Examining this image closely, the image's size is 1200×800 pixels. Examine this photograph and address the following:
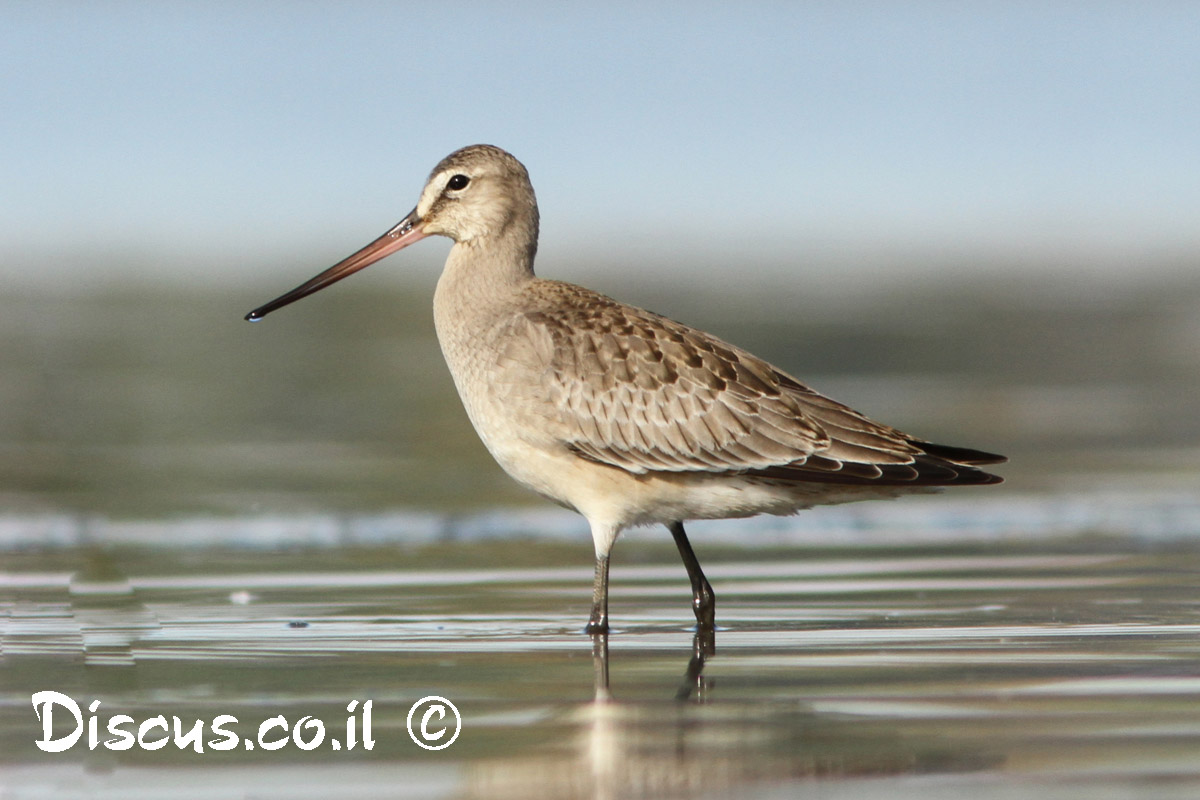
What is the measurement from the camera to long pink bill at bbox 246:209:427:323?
34.9 feet

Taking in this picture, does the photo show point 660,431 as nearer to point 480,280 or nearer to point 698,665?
point 480,280

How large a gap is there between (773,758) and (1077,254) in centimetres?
3120

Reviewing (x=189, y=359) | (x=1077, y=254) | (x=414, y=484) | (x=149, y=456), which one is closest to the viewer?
(x=414, y=484)

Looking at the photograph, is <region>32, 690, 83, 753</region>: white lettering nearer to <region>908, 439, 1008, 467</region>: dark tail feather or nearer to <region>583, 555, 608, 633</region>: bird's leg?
<region>583, 555, 608, 633</region>: bird's leg

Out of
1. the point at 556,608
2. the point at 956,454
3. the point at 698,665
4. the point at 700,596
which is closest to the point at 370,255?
the point at 556,608

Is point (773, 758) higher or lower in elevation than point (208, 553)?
lower

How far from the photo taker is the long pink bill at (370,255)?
10.6 metres

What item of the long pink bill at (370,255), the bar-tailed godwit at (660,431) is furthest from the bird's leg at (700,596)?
the long pink bill at (370,255)

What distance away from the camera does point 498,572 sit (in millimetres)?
10320

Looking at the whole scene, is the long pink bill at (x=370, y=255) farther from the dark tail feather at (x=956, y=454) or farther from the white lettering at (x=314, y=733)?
the white lettering at (x=314, y=733)

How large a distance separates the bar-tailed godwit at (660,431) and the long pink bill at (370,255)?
103 cm

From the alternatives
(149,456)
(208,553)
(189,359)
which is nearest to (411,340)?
(189,359)

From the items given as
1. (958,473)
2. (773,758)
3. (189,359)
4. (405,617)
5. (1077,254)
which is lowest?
(773,758)

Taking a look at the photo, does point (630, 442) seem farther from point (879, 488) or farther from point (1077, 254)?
point (1077, 254)
